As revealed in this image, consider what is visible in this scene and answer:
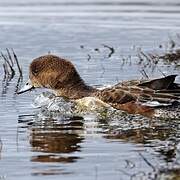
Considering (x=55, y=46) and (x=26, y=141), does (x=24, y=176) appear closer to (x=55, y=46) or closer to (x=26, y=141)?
(x=26, y=141)

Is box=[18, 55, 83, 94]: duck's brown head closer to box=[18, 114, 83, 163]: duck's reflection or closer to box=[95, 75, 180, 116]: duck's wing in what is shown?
box=[95, 75, 180, 116]: duck's wing

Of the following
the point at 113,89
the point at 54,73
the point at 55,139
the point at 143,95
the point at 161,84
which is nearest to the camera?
the point at 55,139

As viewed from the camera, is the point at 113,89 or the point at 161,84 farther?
the point at 113,89

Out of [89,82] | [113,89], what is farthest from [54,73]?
[89,82]

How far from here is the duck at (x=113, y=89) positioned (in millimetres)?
9609

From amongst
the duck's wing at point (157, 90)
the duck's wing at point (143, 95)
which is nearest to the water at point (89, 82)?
the duck's wing at point (143, 95)

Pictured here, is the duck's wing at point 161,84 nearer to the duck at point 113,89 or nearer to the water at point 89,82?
the duck at point 113,89

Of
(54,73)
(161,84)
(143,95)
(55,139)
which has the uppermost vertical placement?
(54,73)

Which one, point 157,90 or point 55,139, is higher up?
point 157,90

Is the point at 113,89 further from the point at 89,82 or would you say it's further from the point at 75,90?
the point at 89,82

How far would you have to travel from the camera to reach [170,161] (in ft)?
23.8

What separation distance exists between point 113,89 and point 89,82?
2309 mm

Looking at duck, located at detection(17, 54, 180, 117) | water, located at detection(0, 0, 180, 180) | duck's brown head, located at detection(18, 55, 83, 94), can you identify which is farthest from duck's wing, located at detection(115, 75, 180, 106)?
duck's brown head, located at detection(18, 55, 83, 94)

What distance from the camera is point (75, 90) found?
34.6ft
